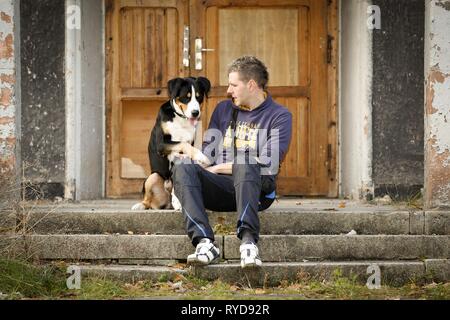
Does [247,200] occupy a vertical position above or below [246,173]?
below

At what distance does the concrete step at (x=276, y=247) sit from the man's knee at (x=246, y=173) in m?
0.58

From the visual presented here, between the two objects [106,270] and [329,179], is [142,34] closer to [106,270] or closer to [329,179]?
[329,179]

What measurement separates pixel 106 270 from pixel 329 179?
3494 mm

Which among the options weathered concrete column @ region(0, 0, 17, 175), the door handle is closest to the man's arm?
weathered concrete column @ region(0, 0, 17, 175)

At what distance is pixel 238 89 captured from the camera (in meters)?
6.09

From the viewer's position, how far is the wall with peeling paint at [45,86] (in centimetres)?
785

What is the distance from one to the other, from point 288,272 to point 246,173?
0.83 m

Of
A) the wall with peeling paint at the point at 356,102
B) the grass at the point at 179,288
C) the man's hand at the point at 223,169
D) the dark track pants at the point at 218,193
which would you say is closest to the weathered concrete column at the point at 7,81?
the grass at the point at 179,288

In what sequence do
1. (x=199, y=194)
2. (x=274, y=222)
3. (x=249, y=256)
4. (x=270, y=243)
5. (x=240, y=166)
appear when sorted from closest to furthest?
1. (x=249, y=256)
2. (x=240, y=166)
3. (x=199, y=194)
4. (x=270, y=243)
5. (x=274, y=222)

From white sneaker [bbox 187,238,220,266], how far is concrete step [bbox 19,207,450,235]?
682 mm

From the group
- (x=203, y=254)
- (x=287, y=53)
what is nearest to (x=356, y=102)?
(x=287, y=53)

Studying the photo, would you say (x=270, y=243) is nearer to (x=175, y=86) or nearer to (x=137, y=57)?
(x=175, y=86)

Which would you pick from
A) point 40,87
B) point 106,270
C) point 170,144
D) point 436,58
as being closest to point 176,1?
point 40,87

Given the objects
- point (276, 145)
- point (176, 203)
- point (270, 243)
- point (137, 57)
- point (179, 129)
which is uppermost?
point (137, 57)
